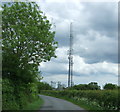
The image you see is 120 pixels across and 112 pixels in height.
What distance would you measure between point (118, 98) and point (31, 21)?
10.1 m

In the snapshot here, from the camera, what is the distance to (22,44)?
22578 millimetres

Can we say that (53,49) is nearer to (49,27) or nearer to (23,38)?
(49,27)

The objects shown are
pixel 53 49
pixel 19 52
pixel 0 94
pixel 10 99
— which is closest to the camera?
pixel 0 94

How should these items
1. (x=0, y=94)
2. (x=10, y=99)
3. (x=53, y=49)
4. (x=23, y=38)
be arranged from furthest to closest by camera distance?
1. (x=53, y=49)
2. (x=23, y=38)
3. (x=10, y=99)
4. (x=0, y=94)

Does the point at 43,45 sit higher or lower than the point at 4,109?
higher

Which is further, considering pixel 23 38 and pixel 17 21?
pixel 17 21

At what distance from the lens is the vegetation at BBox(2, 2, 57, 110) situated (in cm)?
2159

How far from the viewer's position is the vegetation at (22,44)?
2159 centimetres

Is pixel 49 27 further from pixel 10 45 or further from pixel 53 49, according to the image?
pixel 10 45

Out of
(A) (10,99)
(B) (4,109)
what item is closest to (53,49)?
(A) (10,99)

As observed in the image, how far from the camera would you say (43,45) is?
78.4 ft

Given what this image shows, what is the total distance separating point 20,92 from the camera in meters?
22.3

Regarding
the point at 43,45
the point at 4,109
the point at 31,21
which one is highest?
the point at 31,21

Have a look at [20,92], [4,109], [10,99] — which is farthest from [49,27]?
[4,109]
